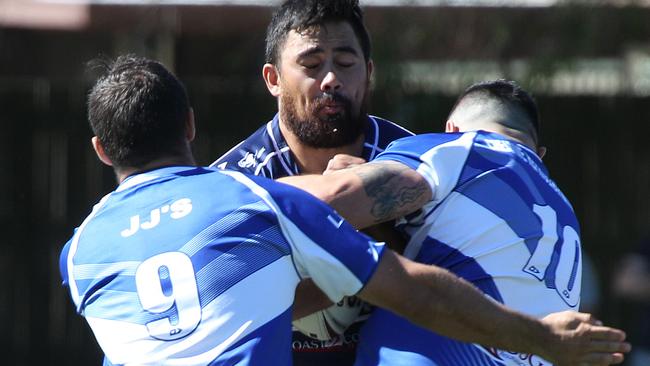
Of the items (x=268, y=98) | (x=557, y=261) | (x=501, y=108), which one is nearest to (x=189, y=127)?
(x=501, y=108)

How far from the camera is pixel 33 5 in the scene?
9.87 metres

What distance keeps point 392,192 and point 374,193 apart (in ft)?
0.17

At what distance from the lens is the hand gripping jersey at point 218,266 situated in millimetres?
3033

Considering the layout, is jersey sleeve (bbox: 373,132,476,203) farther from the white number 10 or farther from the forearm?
the forearm

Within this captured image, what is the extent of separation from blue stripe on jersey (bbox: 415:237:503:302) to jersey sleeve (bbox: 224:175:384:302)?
1.33 feet

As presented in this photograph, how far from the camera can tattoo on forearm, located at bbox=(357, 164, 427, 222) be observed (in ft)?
11.0

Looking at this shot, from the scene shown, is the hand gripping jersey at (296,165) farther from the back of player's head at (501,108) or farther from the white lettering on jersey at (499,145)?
the white lettering on jersey at (499,145)

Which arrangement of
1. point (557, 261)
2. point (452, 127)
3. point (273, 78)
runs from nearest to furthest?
point (557, 261)
point (452, 127)
point (273, 78)

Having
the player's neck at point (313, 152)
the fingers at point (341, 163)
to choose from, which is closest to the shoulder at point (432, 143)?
the fingers at point (341, 163)

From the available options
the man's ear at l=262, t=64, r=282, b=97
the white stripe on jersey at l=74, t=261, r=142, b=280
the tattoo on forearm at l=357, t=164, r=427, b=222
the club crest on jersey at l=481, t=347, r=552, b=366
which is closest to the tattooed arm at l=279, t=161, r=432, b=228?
the tattoo on forearm at l=357, t=164, r=427, b=222

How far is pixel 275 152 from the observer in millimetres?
4223

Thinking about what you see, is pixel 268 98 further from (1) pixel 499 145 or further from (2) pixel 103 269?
(2) pixel 103 269

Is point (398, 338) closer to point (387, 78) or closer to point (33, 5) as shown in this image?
point (387, 78)

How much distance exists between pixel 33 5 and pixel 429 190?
7190 mm
